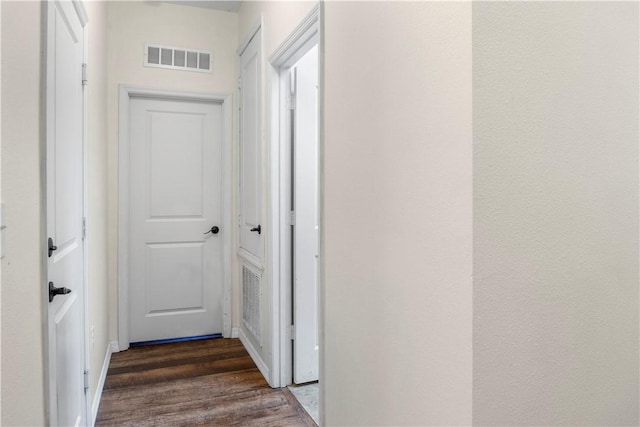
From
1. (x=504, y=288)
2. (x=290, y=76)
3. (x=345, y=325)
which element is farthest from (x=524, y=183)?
(x=290, y=76)

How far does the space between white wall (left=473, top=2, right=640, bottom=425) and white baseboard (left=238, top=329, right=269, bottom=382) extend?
6.45 ft

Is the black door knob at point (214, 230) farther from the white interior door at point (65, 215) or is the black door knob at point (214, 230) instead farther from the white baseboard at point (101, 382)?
the white interior door at point (65, 215)

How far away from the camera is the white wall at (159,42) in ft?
10.7

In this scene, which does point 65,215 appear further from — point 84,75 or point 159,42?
point 159,42

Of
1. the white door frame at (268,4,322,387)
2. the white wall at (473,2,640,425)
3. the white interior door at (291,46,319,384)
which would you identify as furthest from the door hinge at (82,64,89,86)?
the white wall at (473,2,640,425)

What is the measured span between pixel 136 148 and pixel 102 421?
2012 millimetres

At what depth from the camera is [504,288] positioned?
3.43 ft

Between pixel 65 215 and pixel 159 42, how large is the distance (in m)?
2.21

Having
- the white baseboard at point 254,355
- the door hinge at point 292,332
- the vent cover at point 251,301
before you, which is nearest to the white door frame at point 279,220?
the door hinge at point 292,332

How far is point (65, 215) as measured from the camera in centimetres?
168

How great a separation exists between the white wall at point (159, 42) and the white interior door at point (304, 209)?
1.11m

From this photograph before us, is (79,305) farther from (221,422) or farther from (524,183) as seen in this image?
(524,183)

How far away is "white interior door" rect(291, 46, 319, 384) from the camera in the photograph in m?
2.61

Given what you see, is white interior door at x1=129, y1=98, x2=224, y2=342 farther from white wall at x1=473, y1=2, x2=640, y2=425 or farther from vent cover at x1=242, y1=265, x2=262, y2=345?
white wall at x1=473, y1=2, x2=640, y2=425
